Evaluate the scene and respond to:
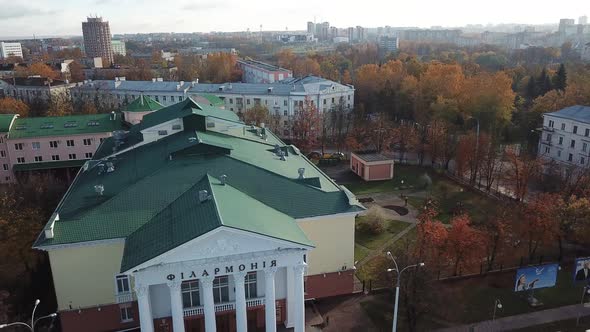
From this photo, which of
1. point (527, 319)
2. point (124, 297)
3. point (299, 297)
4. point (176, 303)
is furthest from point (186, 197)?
point (527, 319)

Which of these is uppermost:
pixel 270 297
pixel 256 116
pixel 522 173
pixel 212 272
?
pixel 212 272

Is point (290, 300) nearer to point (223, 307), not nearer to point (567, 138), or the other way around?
point (223, 307)

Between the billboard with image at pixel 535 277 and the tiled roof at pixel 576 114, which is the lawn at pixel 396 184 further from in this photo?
the billboard with image at pixel 535 277

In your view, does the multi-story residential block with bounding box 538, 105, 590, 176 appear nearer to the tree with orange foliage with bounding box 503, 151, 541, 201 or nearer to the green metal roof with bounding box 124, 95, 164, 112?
the tree with orange foliage with bounding box 503, 151, 541, 201

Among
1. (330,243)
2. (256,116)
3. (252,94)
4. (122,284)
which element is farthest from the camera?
(252,94)

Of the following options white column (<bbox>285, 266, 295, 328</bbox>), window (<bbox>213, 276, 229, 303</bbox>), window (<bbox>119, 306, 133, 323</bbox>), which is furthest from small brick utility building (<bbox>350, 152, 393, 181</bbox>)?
window (<bbox>119, 306, 133, 323</bbox>)

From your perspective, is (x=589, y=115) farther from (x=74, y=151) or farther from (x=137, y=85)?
(x=137, y=85)
